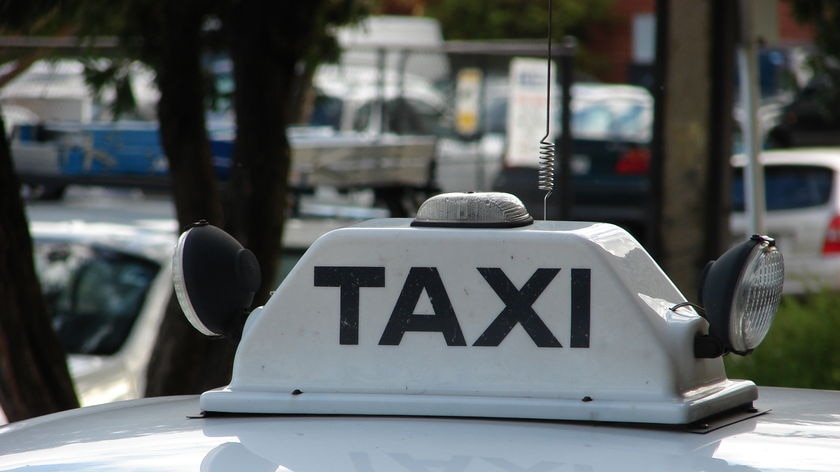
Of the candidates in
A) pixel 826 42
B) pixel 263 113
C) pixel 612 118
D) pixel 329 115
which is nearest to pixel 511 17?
pixel 612 118

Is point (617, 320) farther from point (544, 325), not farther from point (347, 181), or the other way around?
point (347, 181)

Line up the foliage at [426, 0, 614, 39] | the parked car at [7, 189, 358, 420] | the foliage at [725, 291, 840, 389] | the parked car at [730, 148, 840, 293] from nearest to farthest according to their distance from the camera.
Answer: the parked car at [7, 189, 358, 420], the foliage at [725, 291, 840, 389], the parked car at [730, 148, 840, 293], the foliage at [426, 0, 614, 39]

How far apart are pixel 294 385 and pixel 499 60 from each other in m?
7.72

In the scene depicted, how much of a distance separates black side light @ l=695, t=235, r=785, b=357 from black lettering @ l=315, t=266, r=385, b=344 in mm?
487

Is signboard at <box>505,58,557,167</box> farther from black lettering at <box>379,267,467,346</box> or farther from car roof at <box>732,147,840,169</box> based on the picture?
black lettering at <box>379,267,467,346</box>

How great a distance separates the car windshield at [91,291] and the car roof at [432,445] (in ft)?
11.8

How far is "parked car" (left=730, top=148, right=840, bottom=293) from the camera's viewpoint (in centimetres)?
1031

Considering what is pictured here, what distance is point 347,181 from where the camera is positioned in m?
9.05

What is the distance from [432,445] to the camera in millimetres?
1587

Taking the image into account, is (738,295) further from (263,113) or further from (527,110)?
(527,110)

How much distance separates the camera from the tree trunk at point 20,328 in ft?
12.2

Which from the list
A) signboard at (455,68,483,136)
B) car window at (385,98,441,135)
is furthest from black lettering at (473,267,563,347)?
signboard at (455,68,483,136)

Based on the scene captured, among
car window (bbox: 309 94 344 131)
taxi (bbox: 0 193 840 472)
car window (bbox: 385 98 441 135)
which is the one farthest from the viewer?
car window (bbox: 309 94 344 131)

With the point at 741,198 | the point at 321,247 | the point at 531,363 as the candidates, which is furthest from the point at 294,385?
the point at 741,198
